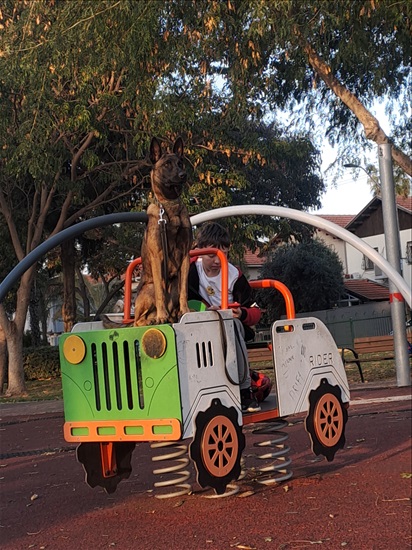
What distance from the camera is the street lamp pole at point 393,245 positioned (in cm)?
1520

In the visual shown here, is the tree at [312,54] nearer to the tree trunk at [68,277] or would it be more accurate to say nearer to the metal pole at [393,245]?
the metal pole at [393,245]

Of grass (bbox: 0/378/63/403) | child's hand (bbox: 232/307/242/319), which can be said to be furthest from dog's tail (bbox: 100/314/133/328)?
grass (bbox: 0/378/63/403)

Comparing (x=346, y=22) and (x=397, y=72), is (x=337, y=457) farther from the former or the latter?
(x=397, y=72)

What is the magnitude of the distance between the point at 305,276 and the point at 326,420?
128 feet

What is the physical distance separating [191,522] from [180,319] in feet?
4.75

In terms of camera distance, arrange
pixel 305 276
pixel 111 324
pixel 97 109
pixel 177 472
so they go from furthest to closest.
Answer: pixel 305 276, pixel 97 109, pixel 177 472, pixel 111 324

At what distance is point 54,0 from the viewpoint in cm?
1502

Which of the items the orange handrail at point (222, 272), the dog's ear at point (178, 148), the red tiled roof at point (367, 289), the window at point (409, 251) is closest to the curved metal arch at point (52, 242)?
the orange handrail at point (222, 272)

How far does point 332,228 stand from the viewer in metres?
7.36

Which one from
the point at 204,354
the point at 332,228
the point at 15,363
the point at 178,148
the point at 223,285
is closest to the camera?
the point at 204,354

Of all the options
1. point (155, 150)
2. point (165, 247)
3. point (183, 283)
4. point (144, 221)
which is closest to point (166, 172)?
point (155, 150)

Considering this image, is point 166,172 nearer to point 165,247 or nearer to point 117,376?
point 165,247

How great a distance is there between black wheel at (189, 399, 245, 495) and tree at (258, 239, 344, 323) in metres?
38.1

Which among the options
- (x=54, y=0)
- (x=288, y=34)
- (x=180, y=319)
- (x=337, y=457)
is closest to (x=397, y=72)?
(x=288, y=34)
